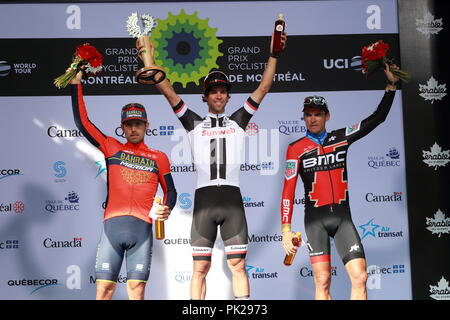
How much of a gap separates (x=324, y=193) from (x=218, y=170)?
841 mm

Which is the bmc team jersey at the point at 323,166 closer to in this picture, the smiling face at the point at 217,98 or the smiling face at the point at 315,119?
the smiling face at the point at 315,119

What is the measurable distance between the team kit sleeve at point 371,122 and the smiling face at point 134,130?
163cm

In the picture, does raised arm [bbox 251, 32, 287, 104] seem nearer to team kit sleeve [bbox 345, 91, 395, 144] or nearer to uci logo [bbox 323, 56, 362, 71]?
uci logo [bbox 323, 56, 362, 71]

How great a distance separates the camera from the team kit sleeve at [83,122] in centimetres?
558

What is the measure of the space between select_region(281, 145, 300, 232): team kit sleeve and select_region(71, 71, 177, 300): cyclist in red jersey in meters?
0.87

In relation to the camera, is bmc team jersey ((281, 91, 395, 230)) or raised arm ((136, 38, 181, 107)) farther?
raised arm ((136, 38, 181, 107))

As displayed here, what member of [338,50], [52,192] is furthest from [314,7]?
[52,192]

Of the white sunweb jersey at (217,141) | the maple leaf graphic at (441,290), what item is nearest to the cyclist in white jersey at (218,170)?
the white sunweb jersey at (217,141)

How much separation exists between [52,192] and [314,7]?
264cm

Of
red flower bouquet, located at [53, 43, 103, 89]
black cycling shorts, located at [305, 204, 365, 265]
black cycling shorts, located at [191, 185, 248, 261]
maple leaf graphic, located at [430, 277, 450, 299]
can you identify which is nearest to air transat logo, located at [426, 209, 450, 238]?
maple leaf graphic, located at [430, 277, 450, 299]

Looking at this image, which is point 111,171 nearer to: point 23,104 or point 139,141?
point 139,141

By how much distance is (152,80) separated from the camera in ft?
18.8

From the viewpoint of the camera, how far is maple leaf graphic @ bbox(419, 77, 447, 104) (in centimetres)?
584

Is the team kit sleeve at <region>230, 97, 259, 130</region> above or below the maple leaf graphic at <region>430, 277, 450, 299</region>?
above
